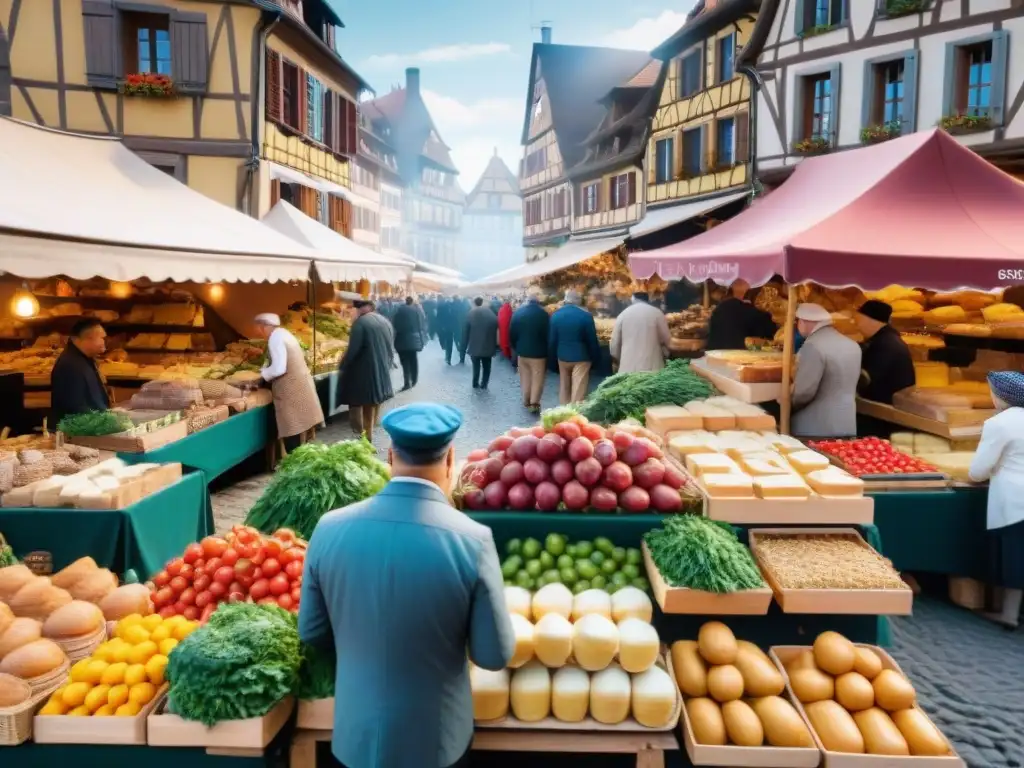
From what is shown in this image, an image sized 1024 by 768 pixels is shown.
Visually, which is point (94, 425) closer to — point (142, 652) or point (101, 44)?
point (142, 652)

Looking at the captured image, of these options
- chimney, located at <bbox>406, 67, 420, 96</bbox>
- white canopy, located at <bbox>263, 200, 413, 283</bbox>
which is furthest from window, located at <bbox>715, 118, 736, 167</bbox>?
chimney, located at <bbox>406, 67, 420, 96</bbox>

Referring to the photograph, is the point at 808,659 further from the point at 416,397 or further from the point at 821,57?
the point at 821,57

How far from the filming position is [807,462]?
A: 14.6ft

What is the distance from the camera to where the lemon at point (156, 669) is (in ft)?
10.5

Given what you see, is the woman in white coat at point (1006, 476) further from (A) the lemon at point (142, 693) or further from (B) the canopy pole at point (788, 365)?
(A) the lemon at point (142, 693)

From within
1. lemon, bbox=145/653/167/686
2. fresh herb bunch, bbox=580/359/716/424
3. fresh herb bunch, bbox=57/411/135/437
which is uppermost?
fresh herb bunch, bbox=580/359/716/424

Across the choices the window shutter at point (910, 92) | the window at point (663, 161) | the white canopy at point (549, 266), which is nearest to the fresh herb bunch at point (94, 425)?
the white canopy at point (549, 266)

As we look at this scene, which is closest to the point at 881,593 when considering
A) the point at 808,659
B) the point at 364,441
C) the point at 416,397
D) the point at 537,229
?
the point at 808,659

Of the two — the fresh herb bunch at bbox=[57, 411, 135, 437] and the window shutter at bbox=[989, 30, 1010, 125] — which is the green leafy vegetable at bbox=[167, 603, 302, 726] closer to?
the fresh herb bunch at bbox=[57, 411, 135, 437]

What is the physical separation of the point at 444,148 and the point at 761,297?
50.4m

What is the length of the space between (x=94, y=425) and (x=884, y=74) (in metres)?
15.4

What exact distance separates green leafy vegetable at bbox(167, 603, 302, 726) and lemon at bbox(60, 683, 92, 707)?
0.40 metres

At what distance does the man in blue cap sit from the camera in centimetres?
235

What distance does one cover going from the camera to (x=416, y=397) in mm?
15391
